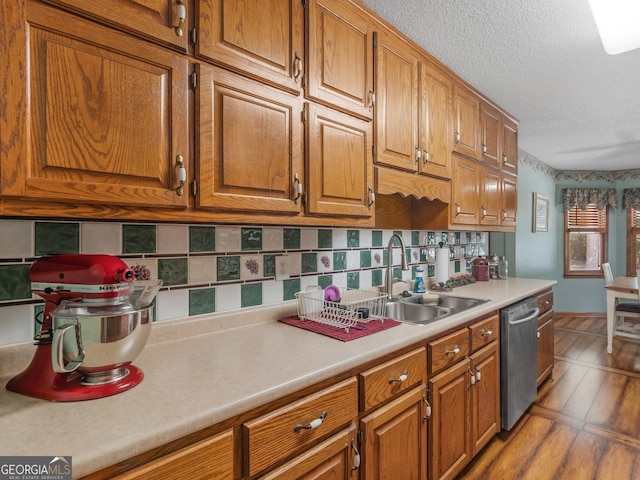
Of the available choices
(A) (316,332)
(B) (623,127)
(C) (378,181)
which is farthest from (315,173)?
(B) (623,127)

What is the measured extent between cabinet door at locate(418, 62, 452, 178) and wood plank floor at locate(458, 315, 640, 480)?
5.47ft

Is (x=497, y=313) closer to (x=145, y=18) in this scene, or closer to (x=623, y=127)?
(x=145, y=18)

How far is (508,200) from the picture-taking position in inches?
117

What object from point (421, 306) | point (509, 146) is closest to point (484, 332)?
point (421, 306)

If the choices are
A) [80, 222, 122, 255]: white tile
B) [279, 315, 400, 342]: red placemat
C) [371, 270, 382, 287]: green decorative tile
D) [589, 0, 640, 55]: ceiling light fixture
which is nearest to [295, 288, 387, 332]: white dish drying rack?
[279, 315, 400, 342]: red placemat

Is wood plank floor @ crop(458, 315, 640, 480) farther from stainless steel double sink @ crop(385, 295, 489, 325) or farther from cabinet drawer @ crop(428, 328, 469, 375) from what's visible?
stainless steel double sink @ crop(385, 295, 489, 325)

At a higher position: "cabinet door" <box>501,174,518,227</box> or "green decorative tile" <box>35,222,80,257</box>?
"cabinet door" <box>501,174,518,227</box>

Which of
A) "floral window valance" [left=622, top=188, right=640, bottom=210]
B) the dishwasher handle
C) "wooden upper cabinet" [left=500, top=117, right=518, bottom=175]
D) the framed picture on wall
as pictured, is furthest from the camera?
"floral window valance" [left=622, top=188, right=640, bottom=210]

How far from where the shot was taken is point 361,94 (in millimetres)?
1605

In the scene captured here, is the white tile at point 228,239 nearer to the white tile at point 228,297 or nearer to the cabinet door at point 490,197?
the white tile at point 228,297

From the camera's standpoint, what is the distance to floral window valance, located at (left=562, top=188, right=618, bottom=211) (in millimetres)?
5324

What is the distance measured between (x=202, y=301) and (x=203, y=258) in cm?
17

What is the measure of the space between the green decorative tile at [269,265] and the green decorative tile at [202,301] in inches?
10.4

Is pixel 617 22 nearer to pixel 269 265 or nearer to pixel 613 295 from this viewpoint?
pixel 269 265
